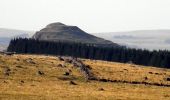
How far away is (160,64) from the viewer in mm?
177000

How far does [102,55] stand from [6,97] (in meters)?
146

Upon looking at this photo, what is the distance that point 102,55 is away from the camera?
199750 mm

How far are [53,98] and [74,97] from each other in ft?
13.5

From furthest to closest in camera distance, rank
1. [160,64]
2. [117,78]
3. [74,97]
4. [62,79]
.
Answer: [160,64] → [117,78] → [62,79] → [74,97]

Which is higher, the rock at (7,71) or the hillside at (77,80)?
the rock at (7,71)

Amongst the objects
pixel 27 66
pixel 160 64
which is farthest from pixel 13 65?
pixel 160 64

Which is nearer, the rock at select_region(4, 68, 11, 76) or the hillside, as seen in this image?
the hillside

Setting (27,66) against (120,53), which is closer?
(27,66)

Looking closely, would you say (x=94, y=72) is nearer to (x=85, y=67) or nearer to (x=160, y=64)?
(x=85, y=67)

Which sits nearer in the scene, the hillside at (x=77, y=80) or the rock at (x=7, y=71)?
the hillside at (x=77, y=80)

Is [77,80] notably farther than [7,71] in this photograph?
No

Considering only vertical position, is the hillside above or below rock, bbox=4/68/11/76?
below

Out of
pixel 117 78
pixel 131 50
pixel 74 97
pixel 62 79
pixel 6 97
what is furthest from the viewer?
pixel 131 50

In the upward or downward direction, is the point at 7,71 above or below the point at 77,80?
above
